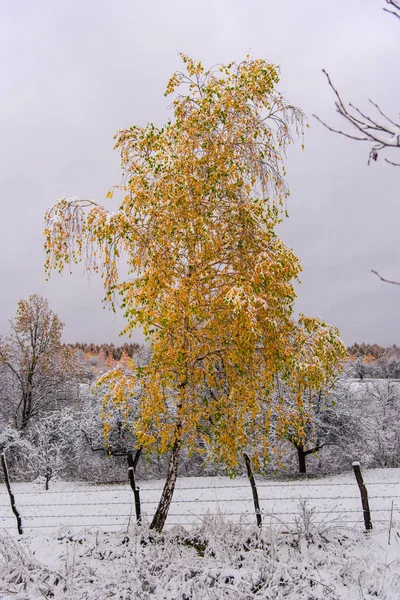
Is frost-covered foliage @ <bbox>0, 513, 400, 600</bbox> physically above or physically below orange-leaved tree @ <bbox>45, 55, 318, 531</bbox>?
below

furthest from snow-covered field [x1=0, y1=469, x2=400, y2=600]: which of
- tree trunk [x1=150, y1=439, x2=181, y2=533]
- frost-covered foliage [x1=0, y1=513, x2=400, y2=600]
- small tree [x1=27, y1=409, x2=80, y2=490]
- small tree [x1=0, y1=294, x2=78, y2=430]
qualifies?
small tree [x1=0, y1=294, x2=78, y2=430]

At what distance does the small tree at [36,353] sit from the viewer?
915 inches

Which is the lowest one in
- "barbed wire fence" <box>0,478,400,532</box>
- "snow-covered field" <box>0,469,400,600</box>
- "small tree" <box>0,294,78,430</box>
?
"barbed wire fence" <box>0,478,400,532</box>

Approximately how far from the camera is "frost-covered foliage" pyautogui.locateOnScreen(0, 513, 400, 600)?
17.1ft

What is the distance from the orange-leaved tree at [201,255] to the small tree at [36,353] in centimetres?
1820

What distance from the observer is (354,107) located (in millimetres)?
2094

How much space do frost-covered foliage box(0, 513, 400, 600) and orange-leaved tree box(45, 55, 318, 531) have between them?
3.30ft

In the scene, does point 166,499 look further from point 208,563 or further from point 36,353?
point 36,353

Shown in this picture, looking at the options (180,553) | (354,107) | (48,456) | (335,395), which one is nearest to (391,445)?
(335,395)

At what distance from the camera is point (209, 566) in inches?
227

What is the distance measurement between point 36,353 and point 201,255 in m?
19.6

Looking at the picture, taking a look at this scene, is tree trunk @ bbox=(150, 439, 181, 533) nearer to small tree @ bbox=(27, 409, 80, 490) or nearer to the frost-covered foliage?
the frost-covered foliage

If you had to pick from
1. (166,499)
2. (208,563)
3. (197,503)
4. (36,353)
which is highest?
(36,353)

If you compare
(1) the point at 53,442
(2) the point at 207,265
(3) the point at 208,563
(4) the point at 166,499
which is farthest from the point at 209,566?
(1) the point at 53,442
